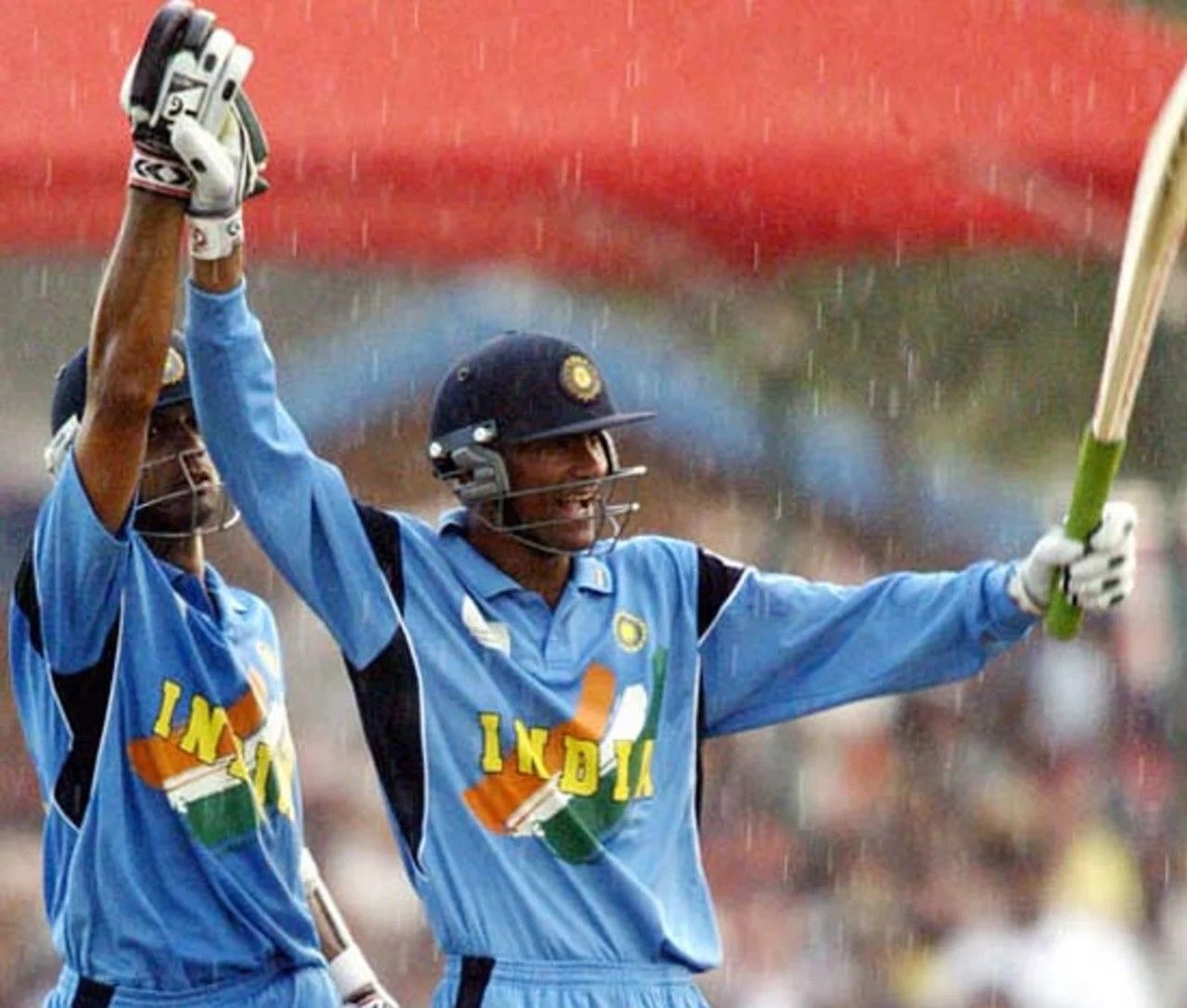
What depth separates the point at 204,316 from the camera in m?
5.46

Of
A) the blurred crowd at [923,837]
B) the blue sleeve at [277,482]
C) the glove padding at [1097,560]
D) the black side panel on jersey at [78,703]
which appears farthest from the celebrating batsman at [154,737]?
the blurred crowd at [923,837]

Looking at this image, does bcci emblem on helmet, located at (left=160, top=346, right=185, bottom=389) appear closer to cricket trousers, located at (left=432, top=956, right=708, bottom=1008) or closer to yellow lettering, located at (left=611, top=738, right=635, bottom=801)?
yellow lettering, located at (left=611, top=738, right=635, bottom=801)

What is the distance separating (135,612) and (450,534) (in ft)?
1.72

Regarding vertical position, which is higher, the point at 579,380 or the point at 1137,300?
the point at 1137,300

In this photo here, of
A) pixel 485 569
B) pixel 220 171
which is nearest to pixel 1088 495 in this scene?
pixel 485 569

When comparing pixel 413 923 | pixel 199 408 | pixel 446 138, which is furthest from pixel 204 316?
pixel 413 923

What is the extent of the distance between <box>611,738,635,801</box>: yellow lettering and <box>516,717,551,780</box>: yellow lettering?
112 millimetres

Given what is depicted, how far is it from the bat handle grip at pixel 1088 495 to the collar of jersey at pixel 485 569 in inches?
30.7

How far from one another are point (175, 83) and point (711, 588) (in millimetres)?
1253

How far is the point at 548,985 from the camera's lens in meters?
5.65

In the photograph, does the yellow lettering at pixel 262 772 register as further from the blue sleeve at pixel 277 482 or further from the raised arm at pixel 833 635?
the raised arm at pixel 833 635

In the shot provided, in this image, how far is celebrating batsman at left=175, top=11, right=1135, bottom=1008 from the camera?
5.65 m

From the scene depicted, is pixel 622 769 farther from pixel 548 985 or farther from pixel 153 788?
pixel 153 788

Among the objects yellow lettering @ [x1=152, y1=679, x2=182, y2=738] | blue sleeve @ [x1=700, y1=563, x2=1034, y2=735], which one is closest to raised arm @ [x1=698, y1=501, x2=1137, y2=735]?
blue sleeve @ [x1=700, y1=563, x2=1034, y2=735]
